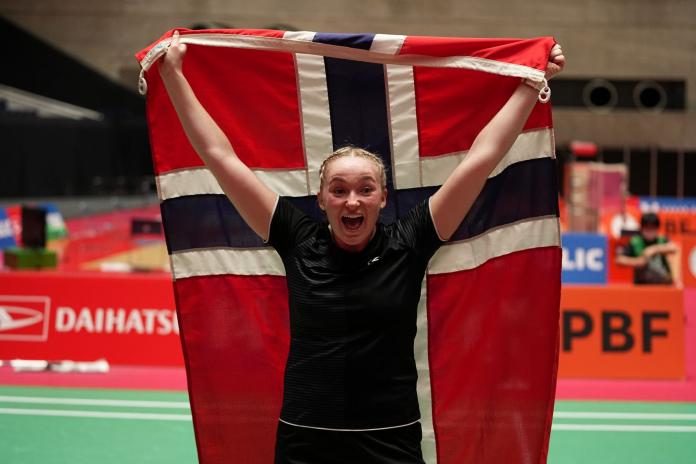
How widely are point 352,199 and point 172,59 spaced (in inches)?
37.1

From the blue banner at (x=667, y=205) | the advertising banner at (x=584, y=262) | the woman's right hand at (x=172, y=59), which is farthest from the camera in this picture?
the blue banner at (x=667, y=205)

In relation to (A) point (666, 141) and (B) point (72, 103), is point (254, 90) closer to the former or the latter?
(B) point (72, 103)

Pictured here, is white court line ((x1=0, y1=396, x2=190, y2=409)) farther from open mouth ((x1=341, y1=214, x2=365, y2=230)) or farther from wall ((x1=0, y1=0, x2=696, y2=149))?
wall ((x1=0, y1=0, x2=696, y2=149))

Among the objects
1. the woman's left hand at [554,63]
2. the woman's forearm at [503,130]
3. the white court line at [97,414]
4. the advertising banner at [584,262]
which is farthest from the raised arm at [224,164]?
the advertising banner at [584,262]

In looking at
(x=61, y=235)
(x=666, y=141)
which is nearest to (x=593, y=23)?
(x=666, y=141)

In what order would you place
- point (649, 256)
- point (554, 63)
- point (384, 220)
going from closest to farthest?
point (554, 63)
point (384, 220)
point (649, 256)

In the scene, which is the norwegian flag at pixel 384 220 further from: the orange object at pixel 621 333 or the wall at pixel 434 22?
the wall at pixel 434 22

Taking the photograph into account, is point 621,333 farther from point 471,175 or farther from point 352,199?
point 352,199

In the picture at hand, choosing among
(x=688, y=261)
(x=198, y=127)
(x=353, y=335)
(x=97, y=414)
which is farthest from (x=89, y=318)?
(x=688, y=261)

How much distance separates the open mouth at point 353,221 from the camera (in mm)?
2621

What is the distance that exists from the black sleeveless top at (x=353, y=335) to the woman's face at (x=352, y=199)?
75 mm

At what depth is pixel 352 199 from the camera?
8.55 ft

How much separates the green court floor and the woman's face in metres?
3.43

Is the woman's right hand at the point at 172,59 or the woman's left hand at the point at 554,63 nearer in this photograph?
the woman's right hand at the point at 172,59
